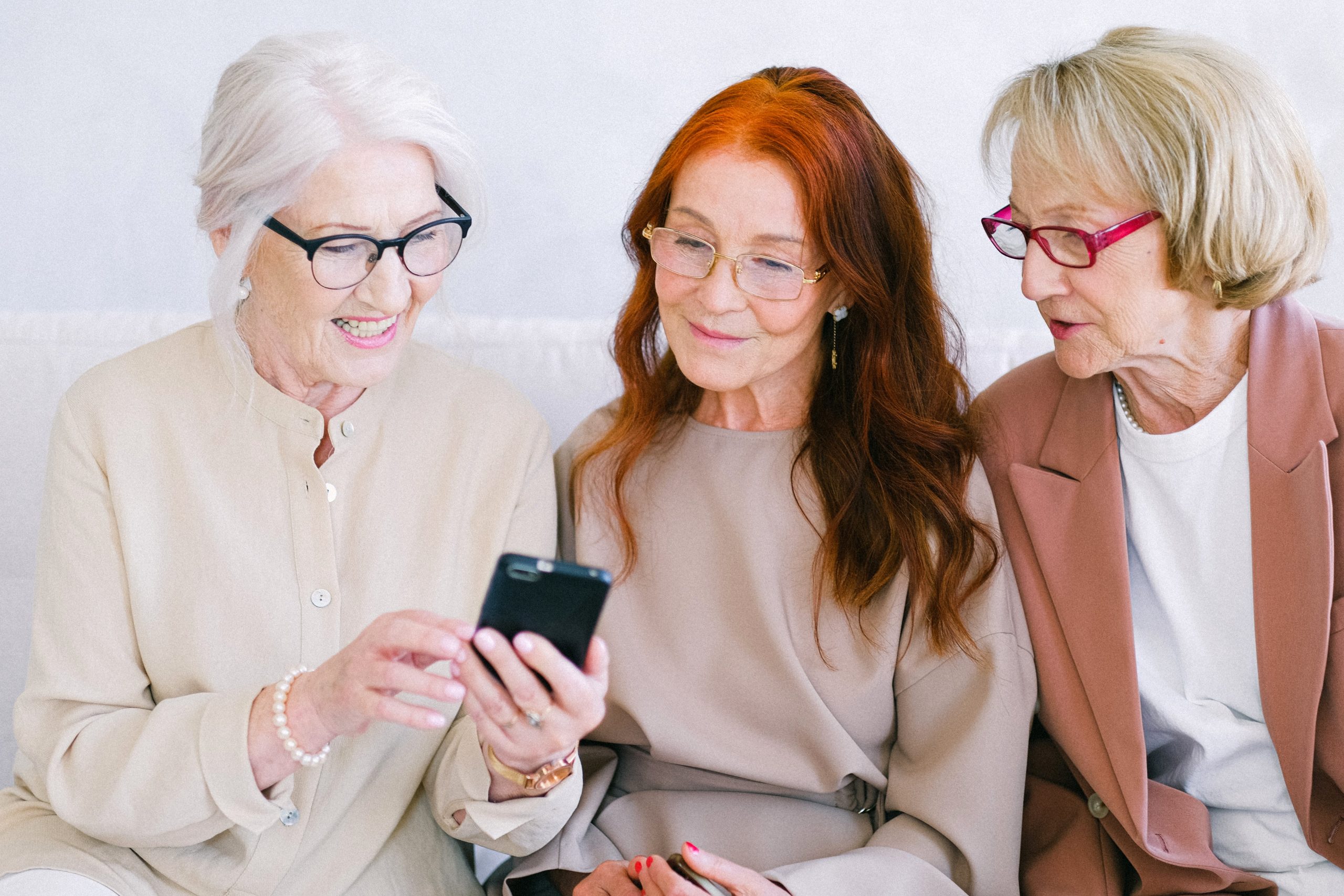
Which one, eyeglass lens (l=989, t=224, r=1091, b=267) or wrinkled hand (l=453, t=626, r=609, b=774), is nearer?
wrinkled hand (l=453, t=626, r=609, b=774)

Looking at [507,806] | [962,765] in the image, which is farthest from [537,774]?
[962,765]

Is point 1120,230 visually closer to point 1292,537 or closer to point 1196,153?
point 1196,153

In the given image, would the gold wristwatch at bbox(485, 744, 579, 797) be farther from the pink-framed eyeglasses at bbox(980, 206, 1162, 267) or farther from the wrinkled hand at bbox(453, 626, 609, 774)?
the pink-framed eyeglasses at bbox(980, 206, 1162, 267)

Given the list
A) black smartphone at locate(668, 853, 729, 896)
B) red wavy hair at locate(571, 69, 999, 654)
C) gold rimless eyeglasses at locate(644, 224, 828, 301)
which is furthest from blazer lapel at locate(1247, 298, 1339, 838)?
black smartphone at locate(668, 853, 729, 896)

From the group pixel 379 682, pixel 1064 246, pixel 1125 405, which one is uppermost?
pixel 1064 246

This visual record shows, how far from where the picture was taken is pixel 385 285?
60.2 inches

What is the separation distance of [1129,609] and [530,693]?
2.86 feet

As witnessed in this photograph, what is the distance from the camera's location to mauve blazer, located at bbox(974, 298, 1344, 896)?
5.16 feet

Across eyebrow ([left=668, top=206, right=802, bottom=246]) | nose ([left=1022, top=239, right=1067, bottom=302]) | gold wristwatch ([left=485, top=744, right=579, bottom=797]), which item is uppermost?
eyebrow ([left=668, top=206, right=802, bottom=246])

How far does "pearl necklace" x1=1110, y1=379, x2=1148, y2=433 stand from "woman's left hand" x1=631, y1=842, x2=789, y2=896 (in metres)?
0.82

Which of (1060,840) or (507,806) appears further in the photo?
(1060,840)

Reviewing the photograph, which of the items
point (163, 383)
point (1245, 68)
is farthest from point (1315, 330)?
point (163, 383)

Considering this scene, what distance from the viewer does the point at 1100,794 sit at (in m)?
1.68

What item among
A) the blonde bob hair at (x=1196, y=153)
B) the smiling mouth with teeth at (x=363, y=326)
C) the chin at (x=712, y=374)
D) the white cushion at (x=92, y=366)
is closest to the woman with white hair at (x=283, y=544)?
the smiling mouth with teeth at (x=363, y=326)
